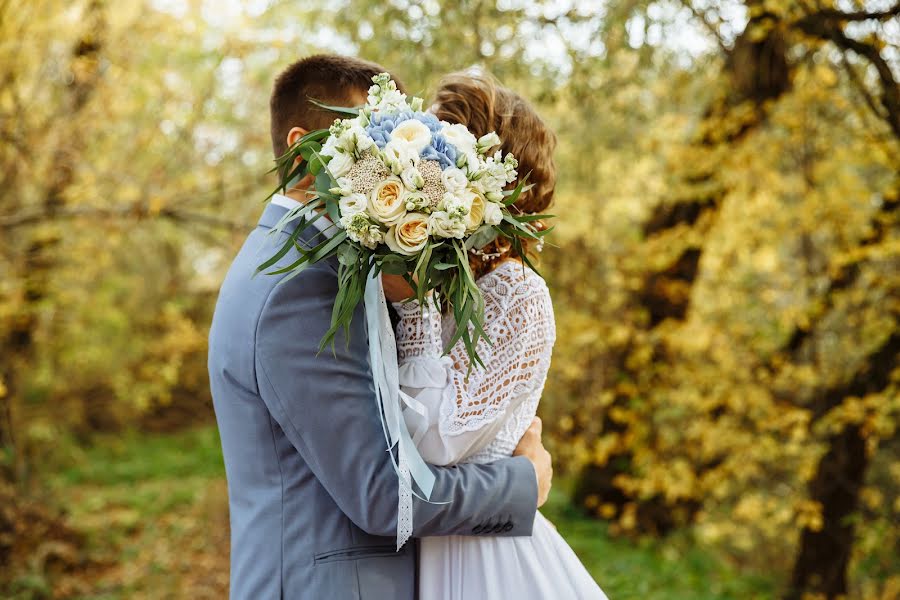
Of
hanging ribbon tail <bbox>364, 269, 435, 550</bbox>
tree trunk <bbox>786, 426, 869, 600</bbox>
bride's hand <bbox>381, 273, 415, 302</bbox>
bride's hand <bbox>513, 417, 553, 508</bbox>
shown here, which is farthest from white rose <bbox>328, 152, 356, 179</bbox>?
tree trunk <bbox>786, 426, 869, 600</bbox>

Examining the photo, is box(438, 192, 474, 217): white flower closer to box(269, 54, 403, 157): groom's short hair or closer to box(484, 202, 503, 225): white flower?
box(484, 202, 503, 225): white flower

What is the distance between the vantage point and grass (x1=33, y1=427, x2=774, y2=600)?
255 inches

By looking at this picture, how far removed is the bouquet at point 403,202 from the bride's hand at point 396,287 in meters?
0.19

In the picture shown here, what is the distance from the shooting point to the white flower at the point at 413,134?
1.64 meters

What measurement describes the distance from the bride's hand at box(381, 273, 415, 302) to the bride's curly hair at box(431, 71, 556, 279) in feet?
0.69

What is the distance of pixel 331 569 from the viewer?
178cm

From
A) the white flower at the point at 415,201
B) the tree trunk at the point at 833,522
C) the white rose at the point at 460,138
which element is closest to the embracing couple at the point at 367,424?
→ the white flower at the point at 415,201

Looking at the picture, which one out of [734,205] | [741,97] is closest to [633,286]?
[734,205]

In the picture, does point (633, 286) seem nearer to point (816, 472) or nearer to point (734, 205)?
point (734, 205)

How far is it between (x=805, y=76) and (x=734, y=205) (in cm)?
101

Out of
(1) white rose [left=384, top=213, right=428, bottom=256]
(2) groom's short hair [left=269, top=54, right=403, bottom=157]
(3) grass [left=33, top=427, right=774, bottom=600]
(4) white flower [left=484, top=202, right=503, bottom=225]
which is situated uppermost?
(2) groom's short hair [left=269, top=54, right=403, bottom=157]

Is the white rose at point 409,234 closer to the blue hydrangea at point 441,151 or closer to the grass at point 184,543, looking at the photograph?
the blue hydrangea at point 441,151

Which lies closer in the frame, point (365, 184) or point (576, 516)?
point (365, 184)

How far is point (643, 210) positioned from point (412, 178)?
5.88 metres
